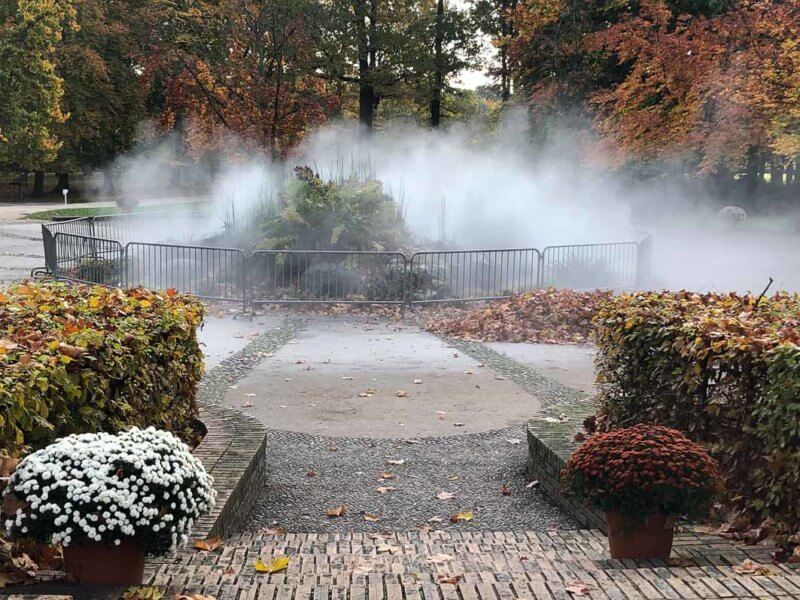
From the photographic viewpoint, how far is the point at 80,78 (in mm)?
52938

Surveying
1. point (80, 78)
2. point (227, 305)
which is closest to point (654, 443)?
point (227, 305)

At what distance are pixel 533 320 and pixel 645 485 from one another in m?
8.99

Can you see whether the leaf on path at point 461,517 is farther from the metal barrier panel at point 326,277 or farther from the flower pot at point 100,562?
the metal barrier panel at point 326,277

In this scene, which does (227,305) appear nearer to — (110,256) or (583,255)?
(110,256)

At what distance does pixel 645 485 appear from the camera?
4258 mm

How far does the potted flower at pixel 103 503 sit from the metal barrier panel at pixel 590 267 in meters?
13.0

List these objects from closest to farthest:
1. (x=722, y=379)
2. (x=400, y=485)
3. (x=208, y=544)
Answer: (x=208, y=544), (x=722, y=379), (x=400, y=485)

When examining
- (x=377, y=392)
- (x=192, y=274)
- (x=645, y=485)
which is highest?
(x=645, y=485)

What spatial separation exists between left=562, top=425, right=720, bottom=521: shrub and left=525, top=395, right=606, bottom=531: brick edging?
905 millimetres

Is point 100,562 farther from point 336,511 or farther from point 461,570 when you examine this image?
point 336,511

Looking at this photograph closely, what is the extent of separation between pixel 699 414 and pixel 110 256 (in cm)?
1472

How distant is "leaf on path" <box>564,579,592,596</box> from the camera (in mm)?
3617

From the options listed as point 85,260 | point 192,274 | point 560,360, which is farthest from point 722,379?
point 85,260

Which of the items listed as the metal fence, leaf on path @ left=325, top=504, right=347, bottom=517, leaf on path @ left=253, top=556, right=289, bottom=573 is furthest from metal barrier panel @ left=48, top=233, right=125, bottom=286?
leaf on path @ left=253, top=556, right=289, bottom=573
